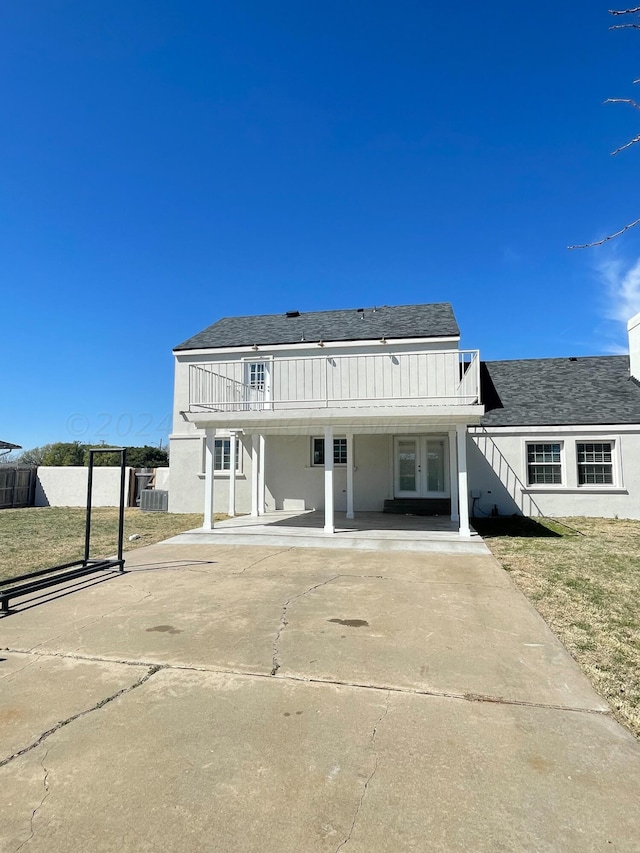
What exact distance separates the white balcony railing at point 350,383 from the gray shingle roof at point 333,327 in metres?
1.40

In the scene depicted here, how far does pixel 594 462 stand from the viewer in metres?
14.7

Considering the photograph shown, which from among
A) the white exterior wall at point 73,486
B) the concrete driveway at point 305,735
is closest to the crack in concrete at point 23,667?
the concrete driveway at point 305,735

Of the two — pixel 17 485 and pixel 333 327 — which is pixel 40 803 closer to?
pixel 333 327

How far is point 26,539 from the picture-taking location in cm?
1138

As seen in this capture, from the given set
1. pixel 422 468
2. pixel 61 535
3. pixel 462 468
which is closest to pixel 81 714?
pixel 462 468

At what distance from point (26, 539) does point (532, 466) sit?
15.1m

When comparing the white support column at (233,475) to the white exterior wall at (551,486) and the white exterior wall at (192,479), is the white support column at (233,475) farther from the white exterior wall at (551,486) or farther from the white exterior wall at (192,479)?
the white exterior wall at (551,486)

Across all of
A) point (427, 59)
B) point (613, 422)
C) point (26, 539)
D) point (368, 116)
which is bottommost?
point (26, 539)

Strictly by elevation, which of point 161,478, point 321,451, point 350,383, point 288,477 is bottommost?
point 161,478

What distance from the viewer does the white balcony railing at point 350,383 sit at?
1034 centimetres

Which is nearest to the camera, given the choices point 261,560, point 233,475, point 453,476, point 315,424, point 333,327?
point 261,560

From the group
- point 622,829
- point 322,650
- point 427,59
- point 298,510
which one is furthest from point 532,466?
point 622,829

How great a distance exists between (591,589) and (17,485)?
81.1ft

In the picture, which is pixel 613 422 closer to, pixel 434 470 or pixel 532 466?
pixel 532 466
